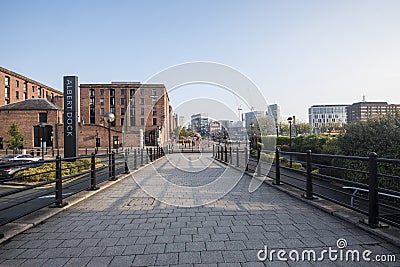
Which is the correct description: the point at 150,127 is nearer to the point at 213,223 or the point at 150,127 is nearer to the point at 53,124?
the point at 53,124

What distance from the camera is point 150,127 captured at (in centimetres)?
5075

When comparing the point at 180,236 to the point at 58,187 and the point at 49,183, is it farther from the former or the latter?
the point at 58,187

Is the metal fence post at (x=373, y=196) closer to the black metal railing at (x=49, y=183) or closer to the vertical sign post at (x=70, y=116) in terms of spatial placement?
the black metal railing at (x=49, y=183)

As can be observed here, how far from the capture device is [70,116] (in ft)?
41.0

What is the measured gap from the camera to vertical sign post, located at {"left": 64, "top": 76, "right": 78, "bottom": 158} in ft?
40.5

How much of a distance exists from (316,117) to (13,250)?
111 metres

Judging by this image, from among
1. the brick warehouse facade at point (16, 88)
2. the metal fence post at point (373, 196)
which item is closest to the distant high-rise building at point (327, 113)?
the brick warehouse facade at point (16, 88)

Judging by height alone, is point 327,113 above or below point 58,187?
above
